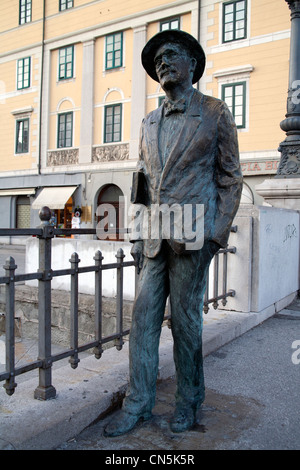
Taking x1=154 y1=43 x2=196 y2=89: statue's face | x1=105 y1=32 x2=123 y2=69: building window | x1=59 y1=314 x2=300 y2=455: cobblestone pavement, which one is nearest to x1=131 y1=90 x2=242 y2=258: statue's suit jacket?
x1=154 y1=43 x2=196 y2=89: statue's face

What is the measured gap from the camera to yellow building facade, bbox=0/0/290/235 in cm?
1681

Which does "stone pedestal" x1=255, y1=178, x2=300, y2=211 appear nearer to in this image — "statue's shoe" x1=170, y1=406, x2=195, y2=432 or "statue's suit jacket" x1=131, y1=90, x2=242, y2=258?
"statue's suit jacket" x1=131, y1=90, x2=242, y2=258

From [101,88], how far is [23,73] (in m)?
5.79

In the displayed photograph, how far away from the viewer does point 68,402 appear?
271 centimetres

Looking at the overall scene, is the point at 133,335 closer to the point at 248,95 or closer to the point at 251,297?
the point at 251,297

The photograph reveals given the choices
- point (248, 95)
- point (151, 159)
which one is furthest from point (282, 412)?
point (248, 95)

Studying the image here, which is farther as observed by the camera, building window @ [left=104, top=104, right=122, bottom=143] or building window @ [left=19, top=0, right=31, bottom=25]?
building window @ [left=19, top=0, right=31, bottom=25]

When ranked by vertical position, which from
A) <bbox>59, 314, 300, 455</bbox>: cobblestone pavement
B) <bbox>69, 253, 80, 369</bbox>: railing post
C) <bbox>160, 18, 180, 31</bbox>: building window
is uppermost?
<bbox>160, 18, 180, 31</bbox>: building window

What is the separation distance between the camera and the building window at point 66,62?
22.5m

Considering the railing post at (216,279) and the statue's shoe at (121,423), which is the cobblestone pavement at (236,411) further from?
the railing post at (216,279)

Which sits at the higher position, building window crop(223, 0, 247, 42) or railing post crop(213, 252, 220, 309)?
building window crop(223, 0, 247, 42)

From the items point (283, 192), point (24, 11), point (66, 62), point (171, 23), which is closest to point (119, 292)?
point (283, 192)

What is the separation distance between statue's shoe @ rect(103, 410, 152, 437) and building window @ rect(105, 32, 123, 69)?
2009 centimetres

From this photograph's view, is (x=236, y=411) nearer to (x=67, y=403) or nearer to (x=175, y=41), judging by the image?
(x=67, y=403)
